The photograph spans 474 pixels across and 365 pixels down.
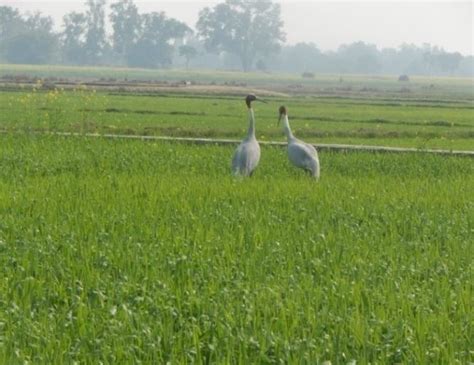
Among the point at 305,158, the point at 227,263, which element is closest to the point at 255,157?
the point at 305,158

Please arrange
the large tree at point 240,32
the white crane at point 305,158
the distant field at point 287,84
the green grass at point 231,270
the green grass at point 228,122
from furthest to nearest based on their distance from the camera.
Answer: the large tree at point 240,32
the distant field at point 287,84
the green grass at point 228,122
the white crane at point 305,158
the green grass at point 231,270

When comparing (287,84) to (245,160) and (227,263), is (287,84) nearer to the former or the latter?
(245,160)

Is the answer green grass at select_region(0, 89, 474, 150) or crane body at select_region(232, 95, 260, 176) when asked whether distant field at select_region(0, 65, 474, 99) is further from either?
crane body at select_region(232, 95, 260, 176)

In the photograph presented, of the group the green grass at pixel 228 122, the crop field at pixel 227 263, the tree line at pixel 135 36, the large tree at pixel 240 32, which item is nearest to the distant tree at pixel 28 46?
the tree line at pixel 135 36

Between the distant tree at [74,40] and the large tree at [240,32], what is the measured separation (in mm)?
20900

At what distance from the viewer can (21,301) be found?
18.7 ft

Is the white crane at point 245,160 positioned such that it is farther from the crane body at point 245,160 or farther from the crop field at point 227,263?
the crop field at point 227,263

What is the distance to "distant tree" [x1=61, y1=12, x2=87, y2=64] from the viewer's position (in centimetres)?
14312

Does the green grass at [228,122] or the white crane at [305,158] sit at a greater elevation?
the white crane at [305,158]

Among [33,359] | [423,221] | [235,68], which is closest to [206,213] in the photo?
[423,221]

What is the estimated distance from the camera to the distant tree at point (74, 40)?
470 feet

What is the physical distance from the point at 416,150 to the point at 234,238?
34.2 ft

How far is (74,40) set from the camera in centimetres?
14475

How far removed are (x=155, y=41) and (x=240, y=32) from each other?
15.6 meters
